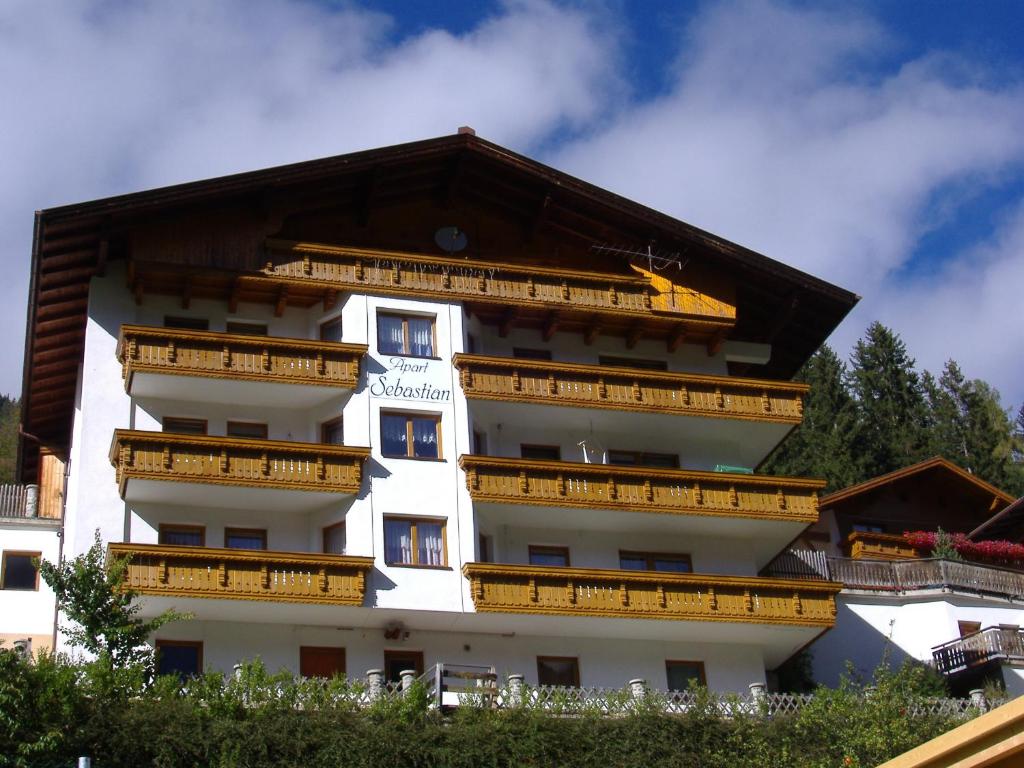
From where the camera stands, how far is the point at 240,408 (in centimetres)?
3406

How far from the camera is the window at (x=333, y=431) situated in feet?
111

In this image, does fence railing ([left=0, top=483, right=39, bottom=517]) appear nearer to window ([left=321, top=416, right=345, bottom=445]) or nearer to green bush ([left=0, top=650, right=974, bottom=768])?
window ([left=321, top=416, right=345, bottom=445])

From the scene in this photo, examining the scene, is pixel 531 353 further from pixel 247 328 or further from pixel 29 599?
pixel 29 599

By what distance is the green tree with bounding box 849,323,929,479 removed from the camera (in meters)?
63.7

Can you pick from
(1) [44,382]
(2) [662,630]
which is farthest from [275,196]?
(2) [662,630]

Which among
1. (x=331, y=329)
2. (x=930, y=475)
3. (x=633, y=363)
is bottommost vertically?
(x=930, y=475)

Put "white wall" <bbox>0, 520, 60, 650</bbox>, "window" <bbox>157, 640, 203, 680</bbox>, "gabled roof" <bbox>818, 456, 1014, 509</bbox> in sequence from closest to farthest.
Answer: "window" <bbox>157, 640, 203, 680</bbox>, "white wall" <bbox>0, 520, 60, 650</bbox>, "gabled roof" <bbox>818, 456, 1014, 509</bbox>

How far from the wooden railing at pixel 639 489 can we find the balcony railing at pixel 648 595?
180 centimetres

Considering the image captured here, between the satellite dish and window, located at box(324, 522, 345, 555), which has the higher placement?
the satellite dish

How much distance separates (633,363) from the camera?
125ft

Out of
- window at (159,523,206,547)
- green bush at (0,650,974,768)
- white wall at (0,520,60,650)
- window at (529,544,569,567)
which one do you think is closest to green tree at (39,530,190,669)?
green bush at (0,650,974,768)

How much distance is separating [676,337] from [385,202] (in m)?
7.90

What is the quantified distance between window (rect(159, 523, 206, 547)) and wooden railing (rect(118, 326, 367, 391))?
3.23 m

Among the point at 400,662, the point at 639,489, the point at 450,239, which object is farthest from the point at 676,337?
the point at 400,662
